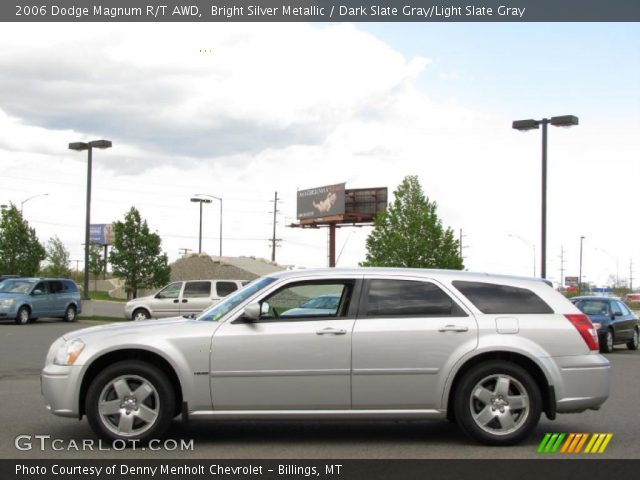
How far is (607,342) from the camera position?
21.5 meters

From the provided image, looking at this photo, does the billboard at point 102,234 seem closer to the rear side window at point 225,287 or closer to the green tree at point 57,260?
the green tree at point 57,260

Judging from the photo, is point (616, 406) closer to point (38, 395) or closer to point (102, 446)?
point (102, 446)

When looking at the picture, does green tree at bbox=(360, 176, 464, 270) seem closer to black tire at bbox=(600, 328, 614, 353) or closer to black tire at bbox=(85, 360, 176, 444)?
black tire at bbox=(600, 328, 614, 353)

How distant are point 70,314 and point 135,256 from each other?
69.9 ft

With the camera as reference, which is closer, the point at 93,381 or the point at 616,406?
the point at 93,381

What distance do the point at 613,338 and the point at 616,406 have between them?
1176 centimetres

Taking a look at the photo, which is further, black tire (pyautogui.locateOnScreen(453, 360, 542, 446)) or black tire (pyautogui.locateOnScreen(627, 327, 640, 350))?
black tire (pyautogui.locateOnScreen(627, 327, 640, 350))

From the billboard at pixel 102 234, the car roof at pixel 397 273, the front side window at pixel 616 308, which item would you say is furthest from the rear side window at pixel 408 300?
the billboard at pixel 102 234

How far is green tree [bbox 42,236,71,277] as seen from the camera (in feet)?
294

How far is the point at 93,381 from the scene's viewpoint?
7660 mm

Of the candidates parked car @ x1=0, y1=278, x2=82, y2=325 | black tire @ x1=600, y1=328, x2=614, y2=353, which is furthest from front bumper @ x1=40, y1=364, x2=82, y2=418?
parked car @ x1=0, y1=278, x2=82, y2=325

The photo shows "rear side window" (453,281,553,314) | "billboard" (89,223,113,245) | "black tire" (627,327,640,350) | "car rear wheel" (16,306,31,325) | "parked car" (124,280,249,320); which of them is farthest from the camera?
"billboard" (89,223,113,245)

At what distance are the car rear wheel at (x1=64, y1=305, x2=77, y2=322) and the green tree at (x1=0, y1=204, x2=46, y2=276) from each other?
23.6 metres

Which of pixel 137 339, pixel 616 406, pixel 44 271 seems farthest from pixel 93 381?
pixel 44 271
